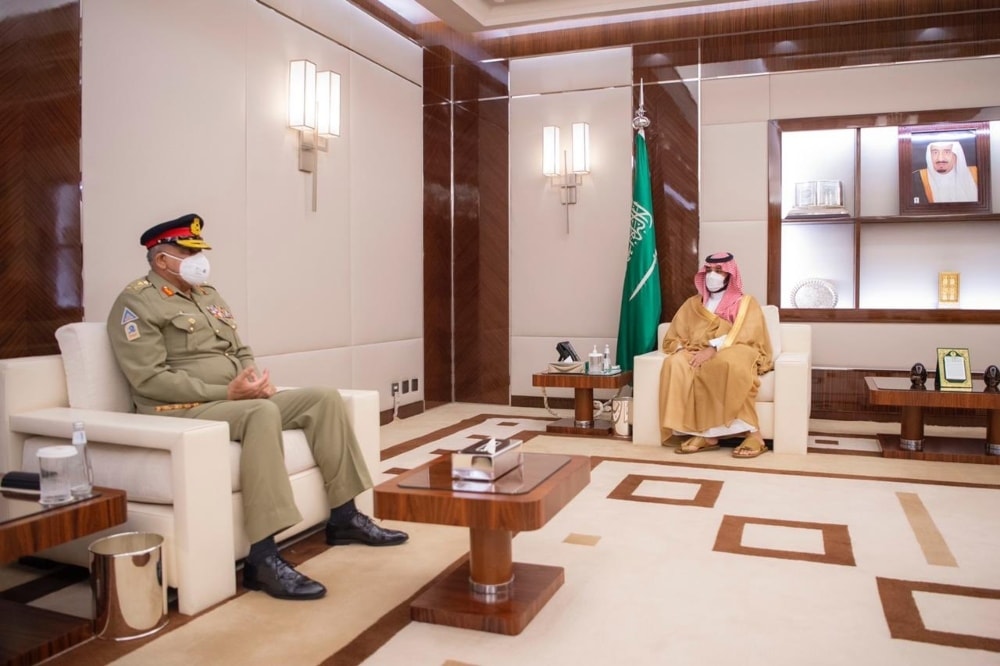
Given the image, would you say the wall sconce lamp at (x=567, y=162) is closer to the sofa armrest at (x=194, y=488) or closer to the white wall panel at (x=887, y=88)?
the white wall panel at (x=887, y=88)

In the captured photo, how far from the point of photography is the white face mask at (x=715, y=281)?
5273mm

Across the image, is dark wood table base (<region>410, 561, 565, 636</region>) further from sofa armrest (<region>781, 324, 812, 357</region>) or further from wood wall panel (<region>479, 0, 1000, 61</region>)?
wood wall panel (<region>479, 0, 1000, 61</region>)

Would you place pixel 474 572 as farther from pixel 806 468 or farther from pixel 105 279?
pixel 806 468

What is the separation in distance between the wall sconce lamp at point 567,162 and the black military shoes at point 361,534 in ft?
12.9

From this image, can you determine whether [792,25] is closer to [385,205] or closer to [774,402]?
[774,402]

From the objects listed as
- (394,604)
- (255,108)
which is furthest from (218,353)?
(255,108)

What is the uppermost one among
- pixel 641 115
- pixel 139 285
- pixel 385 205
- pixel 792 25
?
pixel 792 25

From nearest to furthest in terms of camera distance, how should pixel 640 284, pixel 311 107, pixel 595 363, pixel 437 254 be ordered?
pixel 311 107
pixel 595 363
pixel 640 284
pixel 437 254

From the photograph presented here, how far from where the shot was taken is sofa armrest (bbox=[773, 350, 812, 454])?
478 centimetres

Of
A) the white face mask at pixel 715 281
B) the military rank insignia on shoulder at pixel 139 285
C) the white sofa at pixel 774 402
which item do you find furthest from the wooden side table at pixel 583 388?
the military rank insignia on shoulder at pixel 139 285

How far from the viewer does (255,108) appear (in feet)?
14.6

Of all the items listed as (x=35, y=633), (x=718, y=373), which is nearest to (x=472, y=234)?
(x=718, y=373)

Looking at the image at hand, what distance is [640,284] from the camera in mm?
6031

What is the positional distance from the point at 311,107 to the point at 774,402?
326cm
